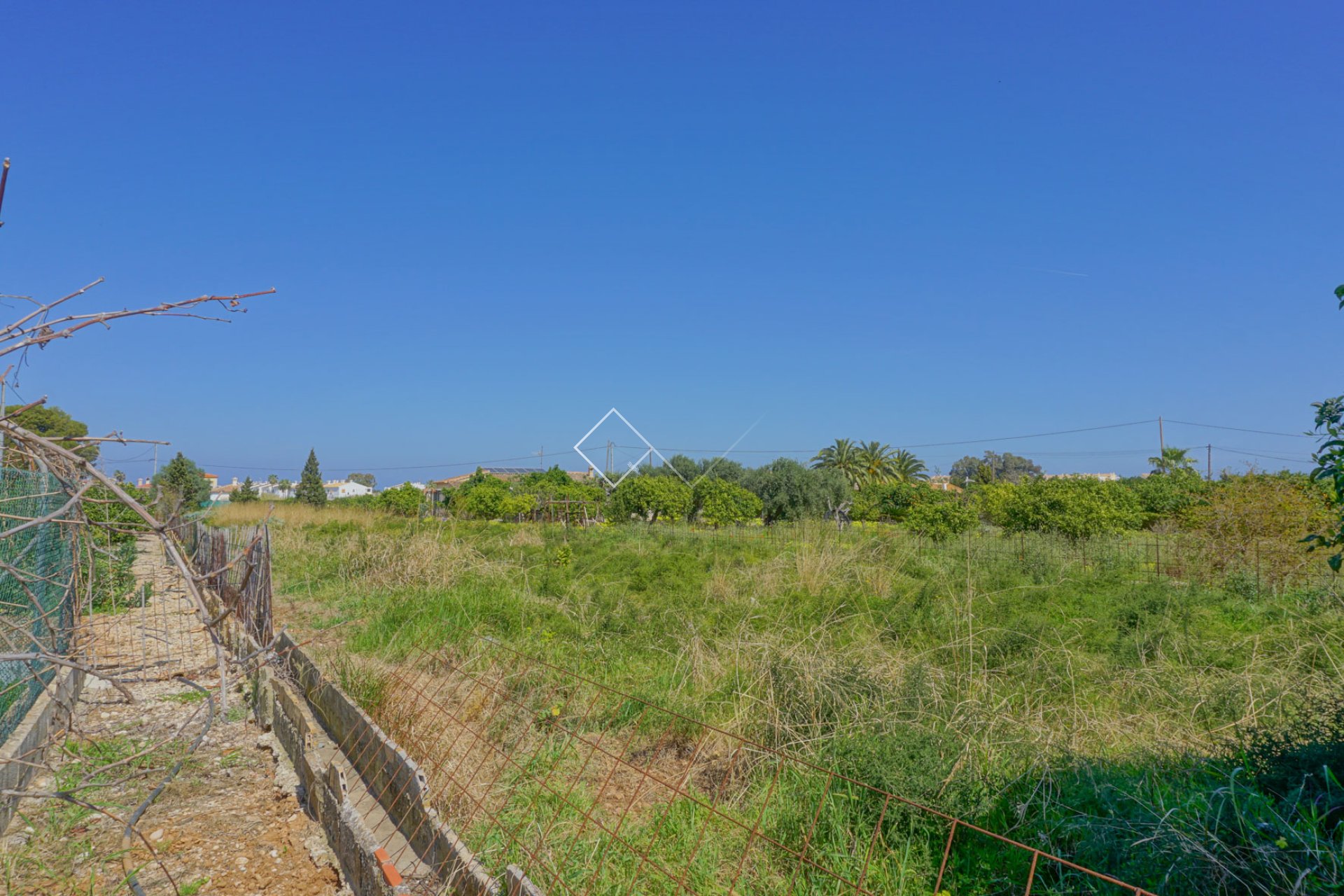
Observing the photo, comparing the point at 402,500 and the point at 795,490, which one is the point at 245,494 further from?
the point at 795,490

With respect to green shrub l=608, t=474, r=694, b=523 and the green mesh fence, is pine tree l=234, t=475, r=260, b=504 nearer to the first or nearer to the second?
green shrub l=608, t=474, r=694, b=523

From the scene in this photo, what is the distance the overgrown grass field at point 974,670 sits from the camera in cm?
298

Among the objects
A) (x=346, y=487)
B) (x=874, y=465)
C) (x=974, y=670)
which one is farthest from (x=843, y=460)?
(x=346, y=487)

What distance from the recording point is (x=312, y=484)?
58438mm

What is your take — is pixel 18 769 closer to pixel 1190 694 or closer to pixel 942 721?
pixel 942 721

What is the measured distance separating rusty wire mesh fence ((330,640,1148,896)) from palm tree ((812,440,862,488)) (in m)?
42.3

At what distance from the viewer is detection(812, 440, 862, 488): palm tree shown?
47.3 meters

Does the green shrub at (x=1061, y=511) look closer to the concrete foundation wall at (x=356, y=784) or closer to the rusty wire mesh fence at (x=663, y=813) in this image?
the rusty wire mesh fence at (x=663, y=813)

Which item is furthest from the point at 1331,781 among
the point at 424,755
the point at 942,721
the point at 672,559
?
the point at 672,559

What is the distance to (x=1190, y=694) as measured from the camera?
15.9 feet

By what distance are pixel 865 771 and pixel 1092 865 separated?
0.88 m

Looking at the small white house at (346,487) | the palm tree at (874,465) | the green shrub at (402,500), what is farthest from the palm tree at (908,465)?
the small white house at (346,487)

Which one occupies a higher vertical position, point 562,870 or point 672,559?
point 672,559

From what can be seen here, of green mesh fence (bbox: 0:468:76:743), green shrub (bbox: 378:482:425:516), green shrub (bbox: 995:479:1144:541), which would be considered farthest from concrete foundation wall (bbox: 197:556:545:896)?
green shrub (bbox: 378:482:425:516)
